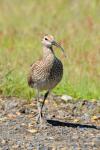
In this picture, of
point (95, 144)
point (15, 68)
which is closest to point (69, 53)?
point (15, 68)

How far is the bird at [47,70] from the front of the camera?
33.3ft

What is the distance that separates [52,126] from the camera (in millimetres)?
10031

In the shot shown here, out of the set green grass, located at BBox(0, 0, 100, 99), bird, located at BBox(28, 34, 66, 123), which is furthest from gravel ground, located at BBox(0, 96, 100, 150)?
green grass, located at BBox(0, 0, 100, 99)

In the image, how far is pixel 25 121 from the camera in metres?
10.2

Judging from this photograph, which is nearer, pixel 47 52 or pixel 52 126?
pixel 52 126

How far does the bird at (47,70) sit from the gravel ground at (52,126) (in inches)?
11.7

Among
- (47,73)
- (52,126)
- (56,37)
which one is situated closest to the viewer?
(52,126)

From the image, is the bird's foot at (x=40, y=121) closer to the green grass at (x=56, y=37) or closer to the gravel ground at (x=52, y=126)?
the gravel ground at (x=52, y=126)

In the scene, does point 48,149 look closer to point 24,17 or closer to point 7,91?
point 7,91

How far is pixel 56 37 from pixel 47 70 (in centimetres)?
484

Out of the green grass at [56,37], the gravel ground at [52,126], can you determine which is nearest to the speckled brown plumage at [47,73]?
the gravel ground at [52,126]

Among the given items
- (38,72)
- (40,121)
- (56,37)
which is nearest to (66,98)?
(38,72)

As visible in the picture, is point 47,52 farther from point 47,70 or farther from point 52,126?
point 52,126

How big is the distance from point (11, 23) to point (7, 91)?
593cm
